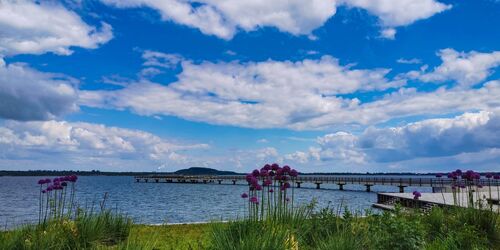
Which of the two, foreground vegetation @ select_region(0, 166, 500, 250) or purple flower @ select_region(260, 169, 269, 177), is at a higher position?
purple flower @ select_region(260, 169, 269, 177)

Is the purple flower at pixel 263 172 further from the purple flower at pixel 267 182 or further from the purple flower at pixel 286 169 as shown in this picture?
the purple flower at pixel 286 169

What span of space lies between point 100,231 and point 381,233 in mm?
6456

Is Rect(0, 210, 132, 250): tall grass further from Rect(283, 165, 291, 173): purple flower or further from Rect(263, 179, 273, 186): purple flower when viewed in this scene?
Rect(283, 165, 291, 173): purple flower

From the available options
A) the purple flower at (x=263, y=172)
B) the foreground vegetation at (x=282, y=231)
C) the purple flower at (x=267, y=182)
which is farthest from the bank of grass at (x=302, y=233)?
the purple flower at (x=263, y=172)

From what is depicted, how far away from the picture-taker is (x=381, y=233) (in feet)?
25.7

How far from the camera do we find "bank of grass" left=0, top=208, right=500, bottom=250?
6.51 metres

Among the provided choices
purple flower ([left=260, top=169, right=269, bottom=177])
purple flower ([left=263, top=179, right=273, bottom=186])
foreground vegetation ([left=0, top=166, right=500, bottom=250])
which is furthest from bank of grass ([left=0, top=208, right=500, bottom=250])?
purple flower ([left=260, top=169, right=269, bottom=177])

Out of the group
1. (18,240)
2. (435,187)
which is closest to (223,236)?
(18,240)

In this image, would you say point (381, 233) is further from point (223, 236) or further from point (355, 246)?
point (223, 236)

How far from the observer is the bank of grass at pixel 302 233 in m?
6.51

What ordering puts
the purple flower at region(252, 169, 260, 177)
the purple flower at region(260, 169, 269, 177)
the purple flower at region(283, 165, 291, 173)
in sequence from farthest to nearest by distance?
the purple flower at region(252, 169, 260, 177) < the purple flower at region(260, 169, 269, 177) < the purple flower at region(283, 165, 291, 173)

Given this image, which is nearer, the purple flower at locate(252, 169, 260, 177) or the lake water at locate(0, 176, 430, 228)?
the purple flower at locate(252, 169, 260, 177)

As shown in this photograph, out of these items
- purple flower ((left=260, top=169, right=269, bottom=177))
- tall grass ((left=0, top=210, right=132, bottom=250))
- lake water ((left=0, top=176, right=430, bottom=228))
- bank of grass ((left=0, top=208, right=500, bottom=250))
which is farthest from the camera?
lake water ((left=0, top=176, right=430, bottom=228))

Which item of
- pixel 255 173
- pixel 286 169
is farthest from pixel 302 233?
pixel 255 173
